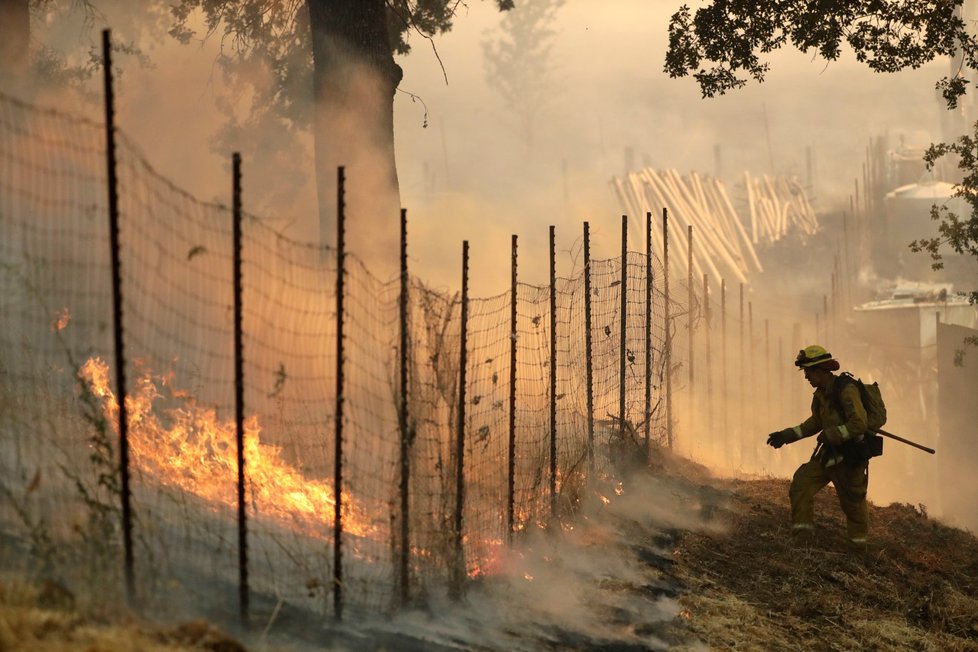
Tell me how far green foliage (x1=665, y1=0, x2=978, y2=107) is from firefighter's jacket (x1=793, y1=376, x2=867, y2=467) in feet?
15.6

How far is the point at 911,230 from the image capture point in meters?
61.5

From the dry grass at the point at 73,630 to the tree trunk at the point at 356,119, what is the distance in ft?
30.5

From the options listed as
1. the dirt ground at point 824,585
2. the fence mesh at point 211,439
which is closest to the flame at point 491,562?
the fence mesh at point 211,439

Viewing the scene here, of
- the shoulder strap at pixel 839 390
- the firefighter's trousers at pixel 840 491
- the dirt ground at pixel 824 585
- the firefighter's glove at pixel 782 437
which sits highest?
the shoulder strap at pixel 839 390

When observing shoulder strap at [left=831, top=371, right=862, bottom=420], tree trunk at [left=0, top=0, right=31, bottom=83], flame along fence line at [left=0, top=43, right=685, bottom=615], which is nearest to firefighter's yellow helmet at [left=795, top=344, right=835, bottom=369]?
shoulder strap at [left=831, top=371, right=862, bottom=420]

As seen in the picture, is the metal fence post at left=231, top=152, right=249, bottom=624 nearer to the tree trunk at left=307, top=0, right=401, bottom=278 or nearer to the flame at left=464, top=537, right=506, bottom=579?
the flame at left=464, top=537, right=506, bottom=579

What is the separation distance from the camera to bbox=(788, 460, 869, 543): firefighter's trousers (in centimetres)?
1159

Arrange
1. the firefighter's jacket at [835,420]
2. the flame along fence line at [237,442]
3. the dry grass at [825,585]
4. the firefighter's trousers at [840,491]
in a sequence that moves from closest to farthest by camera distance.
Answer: the flame along fence line at [237,442]
the dry grass at [825,585]
the firefighter's jacket at [835,420]
the firefighter's trousers at [840,491]

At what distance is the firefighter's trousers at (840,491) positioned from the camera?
11.6 metres

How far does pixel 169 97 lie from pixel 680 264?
89.9 feet

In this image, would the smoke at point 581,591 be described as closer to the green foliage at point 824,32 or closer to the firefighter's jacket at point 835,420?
the firefighter's jacket at point 835,420

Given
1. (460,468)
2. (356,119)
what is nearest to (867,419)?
(460,468)

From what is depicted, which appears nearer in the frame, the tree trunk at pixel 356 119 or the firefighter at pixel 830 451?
the firefighter at pixel 830 451

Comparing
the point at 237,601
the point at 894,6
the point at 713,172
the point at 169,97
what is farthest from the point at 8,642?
the point at 713,172
